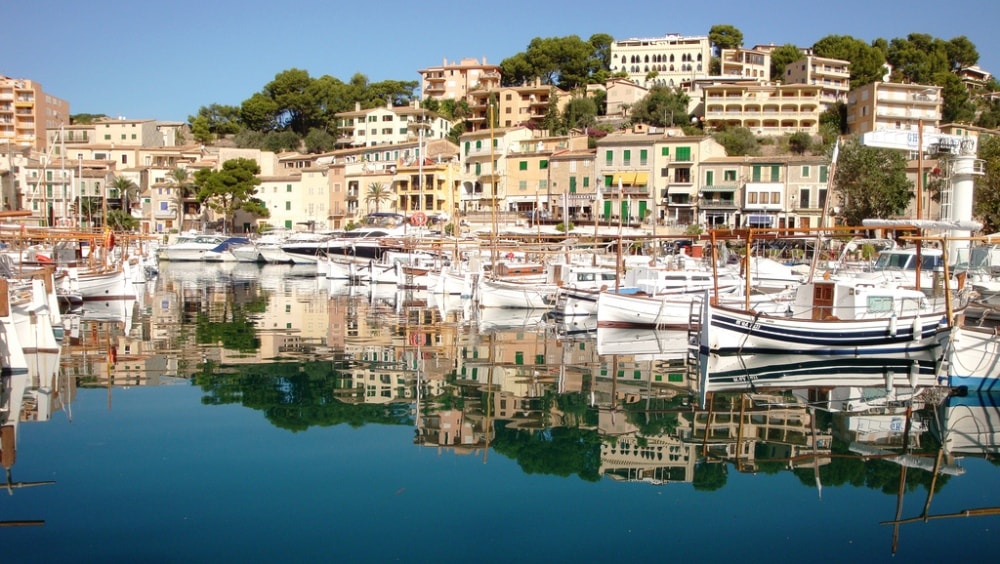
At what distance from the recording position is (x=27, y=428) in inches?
601

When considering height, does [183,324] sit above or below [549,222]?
below

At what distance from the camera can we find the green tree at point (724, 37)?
393 ft

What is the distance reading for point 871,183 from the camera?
→ 5588cm

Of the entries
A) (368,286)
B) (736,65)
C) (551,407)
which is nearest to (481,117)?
(736,65)

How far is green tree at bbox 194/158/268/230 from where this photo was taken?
83.4 meters

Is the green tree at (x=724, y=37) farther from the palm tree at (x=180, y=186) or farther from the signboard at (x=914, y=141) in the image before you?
the signboard at (x=914, y=141)

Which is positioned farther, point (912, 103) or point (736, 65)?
point (736, 65)

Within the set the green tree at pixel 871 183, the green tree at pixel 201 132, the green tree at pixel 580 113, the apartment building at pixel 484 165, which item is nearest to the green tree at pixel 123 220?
the green tree at pixel 201 132

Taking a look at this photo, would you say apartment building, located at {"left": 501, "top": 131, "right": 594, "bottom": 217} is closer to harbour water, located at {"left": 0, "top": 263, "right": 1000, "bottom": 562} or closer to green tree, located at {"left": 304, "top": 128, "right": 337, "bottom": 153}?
green tree, located at {"left": 304, "top": 128, "right": 337, "bottom": 153}

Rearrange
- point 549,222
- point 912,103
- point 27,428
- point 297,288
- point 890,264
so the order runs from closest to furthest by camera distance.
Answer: point 27,428
point 890,264
point 297,288
point 549,222
point 912,103

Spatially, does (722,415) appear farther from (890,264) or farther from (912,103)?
(912,103)

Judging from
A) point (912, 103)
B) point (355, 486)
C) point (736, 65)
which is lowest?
point (355, 486)

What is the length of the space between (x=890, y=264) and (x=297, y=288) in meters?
Answer: 29.7

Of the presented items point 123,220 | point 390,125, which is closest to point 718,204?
point 390,125
